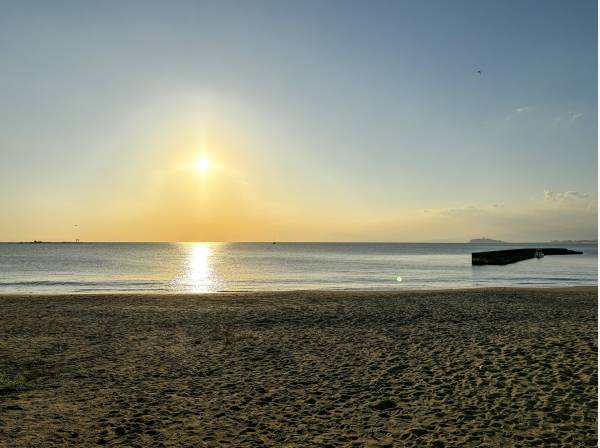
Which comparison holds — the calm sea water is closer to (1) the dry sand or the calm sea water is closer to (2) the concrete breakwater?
(2) the concrete breakwater

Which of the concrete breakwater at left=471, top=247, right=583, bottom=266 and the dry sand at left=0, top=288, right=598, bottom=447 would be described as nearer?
the dry sand at left=0, top=288, right=598, bottom=447

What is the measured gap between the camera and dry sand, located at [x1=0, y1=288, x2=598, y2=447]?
26.3 feet

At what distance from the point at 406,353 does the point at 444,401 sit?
13.8 ft

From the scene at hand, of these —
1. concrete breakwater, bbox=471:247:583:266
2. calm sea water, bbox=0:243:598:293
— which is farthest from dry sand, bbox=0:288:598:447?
concrete breakwater, bbox=471:247:583:266

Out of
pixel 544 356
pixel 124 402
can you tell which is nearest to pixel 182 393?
pixel 124 402

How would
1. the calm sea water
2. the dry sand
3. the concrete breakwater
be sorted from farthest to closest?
the concrete breakwater
the calm sea water
the dry sand

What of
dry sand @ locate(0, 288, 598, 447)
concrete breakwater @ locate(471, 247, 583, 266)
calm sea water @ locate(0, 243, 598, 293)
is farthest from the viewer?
concrete breakwater @ locate(471, 247, 583, 266)

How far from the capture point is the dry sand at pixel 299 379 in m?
8.02

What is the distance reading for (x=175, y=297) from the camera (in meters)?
28.8

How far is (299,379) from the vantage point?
11188 millimetres

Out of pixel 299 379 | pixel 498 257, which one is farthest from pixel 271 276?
pixel 498 257

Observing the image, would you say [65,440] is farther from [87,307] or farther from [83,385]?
[87,307]

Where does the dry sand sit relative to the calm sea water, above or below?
above

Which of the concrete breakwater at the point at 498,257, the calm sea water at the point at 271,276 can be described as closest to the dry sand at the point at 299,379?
the calm sea water at the point at 271,276
